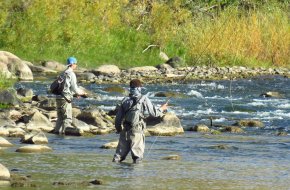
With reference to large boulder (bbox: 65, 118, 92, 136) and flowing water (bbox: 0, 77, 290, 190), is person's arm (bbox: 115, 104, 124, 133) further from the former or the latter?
large boulder (bbox: 65, 118, 92, 136)

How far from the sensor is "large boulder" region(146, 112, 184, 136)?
19.8 metres

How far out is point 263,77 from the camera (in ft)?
127

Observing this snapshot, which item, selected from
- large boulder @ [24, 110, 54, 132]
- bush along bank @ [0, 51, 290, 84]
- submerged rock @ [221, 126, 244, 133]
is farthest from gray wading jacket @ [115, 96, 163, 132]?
bush along bank @ [0, 51, 290, 84]

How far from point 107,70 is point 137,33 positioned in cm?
677

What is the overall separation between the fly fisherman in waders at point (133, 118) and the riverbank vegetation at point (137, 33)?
23.5 m

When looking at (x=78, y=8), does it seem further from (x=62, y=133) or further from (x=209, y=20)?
(x=62, y=133)

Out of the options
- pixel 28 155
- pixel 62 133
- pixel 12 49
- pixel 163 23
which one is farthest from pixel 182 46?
pixel 28 155

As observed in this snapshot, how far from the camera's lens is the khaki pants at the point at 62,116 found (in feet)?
62.9

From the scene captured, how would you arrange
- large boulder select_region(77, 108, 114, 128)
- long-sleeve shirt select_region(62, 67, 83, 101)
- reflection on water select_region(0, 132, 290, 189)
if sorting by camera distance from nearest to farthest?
reflection on water select_region(0, 132, 290, 189), long-sleeve shirt select_region(62, 67, 83, 101), large boulder select_region(77, 108, 114, 128)

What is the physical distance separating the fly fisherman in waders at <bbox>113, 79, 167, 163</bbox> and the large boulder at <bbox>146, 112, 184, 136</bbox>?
4.75 m

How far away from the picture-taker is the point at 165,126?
20.1m

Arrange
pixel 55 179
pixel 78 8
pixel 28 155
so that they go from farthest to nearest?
pixel 78 8 → pixel 28 155 → pixel 55 179

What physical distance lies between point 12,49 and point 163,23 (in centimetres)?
823

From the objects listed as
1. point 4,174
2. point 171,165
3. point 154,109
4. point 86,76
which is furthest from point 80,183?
point 86,76
